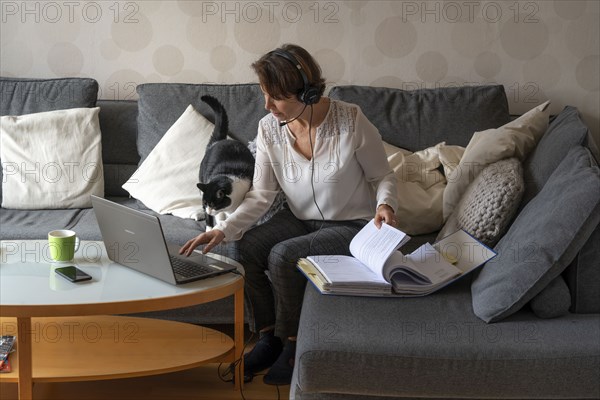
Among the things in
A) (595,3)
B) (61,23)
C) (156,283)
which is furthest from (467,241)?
(61,23)

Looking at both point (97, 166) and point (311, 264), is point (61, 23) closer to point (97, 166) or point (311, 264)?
point (97, 166)

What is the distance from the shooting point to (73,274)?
2281mm

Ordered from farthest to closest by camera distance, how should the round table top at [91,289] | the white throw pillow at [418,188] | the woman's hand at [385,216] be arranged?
the white throw pillow at [418,188]
the woman's hand at [385,216]
the round table top at [91,289]

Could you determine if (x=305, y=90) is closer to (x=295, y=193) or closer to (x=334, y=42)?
(x=295, y=193)

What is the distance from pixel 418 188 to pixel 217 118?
84cm

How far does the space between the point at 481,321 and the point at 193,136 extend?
1576 mm

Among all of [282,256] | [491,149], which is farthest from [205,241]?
[491,149]

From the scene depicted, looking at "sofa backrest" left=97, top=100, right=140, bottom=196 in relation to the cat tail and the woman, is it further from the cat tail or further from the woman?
the woman

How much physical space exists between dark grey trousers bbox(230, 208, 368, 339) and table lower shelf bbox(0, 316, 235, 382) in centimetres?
19

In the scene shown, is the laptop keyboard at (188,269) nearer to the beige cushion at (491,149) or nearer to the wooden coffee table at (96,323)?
the wooden coffee table at (96,323)

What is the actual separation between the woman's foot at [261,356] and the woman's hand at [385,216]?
52 cm

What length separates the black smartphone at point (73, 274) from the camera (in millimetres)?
2254

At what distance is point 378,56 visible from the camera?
355cm

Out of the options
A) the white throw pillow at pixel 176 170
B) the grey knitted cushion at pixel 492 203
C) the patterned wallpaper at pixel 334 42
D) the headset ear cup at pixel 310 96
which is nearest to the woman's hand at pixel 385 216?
the grey knitted cushion at pixel 492 203
